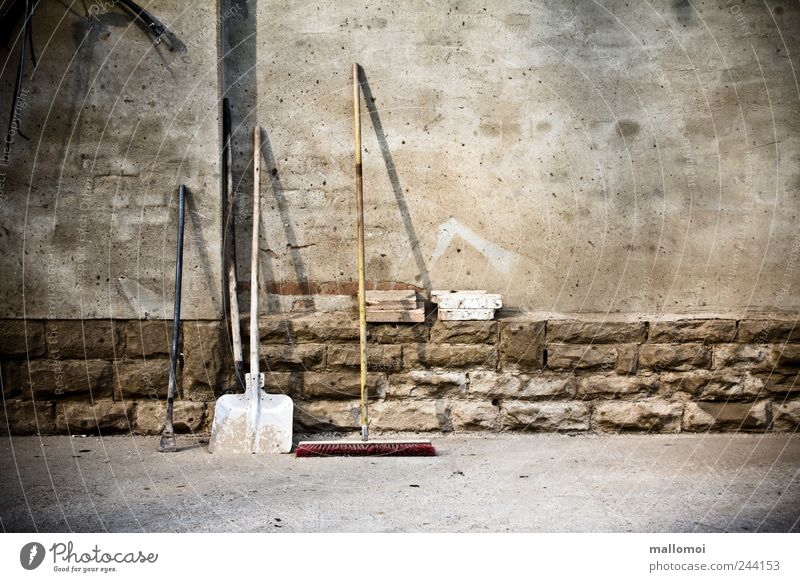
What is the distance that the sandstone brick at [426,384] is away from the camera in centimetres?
417

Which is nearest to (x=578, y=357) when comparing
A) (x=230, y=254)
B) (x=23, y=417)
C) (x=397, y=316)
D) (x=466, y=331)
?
(x=466, y=331)

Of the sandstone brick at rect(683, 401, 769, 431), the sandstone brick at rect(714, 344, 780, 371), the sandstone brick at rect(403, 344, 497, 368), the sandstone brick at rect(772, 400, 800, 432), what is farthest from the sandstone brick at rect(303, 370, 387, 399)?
the sandstone brick at rect(772, 400, 800, 432)

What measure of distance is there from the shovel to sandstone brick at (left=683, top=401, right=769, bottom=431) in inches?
83.8

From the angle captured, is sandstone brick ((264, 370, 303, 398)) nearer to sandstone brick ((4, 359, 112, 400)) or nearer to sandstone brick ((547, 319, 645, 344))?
sandstone brick ((4, 359, 112, 400))

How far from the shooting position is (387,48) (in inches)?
163

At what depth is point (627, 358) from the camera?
4.17m

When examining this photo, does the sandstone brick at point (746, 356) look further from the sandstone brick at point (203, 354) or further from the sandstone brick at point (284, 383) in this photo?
the sandstone brick at point (203, 354)

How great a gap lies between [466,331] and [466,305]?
0.14 meters

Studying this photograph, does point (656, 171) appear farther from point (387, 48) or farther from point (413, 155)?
point (387, 48)

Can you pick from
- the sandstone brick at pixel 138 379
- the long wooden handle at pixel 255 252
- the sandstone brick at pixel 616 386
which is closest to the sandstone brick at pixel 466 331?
the sandstone brick at pixel 616 386

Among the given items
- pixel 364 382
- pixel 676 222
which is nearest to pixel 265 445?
pixel 364 382

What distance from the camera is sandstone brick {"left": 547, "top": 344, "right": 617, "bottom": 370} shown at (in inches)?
164

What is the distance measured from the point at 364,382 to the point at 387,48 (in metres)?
1.77

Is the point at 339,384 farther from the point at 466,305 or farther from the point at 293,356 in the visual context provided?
the point at 466,305
